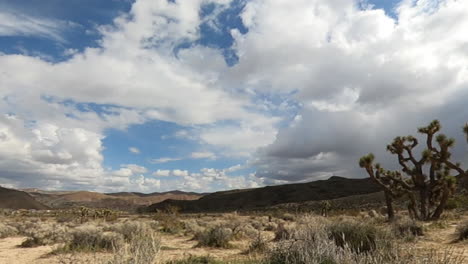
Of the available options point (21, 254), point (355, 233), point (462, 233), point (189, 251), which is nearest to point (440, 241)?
point (462, 233)

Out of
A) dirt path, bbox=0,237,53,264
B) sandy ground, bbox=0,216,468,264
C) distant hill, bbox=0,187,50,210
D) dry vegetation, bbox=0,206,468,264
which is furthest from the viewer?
distant hill, bbox=0,187,50,210

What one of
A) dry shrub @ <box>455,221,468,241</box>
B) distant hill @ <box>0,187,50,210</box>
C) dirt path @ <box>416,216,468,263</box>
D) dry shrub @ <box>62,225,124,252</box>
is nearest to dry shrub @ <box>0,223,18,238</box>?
dry shrub @ <box>62,225,124,252</box>

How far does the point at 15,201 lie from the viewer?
11056cm

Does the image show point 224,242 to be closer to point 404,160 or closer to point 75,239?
point 75,239

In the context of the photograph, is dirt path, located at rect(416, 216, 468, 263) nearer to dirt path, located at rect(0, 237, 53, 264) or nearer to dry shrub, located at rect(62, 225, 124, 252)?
dry shrub, located at rect(62, 225, 124, 252)

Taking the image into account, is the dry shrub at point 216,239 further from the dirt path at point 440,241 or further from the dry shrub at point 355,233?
the dirt path at point 440,241

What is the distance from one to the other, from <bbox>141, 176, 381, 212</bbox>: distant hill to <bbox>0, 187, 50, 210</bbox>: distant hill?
3234 centimetres

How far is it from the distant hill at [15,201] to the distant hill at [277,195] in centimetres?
3234

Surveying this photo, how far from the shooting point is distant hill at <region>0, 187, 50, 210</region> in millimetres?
107244

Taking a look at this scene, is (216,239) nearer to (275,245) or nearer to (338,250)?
(275,245)

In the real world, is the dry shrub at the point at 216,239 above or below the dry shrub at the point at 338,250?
below

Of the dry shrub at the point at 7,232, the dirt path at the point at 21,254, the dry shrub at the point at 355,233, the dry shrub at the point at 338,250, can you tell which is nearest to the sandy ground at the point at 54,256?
the dirt path at the point at 21,254

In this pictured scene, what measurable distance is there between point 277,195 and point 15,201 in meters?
76.3

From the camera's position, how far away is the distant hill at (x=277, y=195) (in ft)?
342
